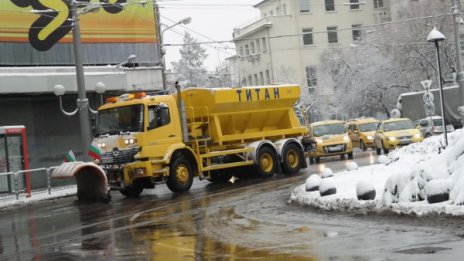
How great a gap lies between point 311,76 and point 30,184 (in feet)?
172

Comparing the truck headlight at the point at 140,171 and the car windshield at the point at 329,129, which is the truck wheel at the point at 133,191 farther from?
the car windshield at the point at 329,129

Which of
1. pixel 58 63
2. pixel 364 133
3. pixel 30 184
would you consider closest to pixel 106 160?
pixel 30 184

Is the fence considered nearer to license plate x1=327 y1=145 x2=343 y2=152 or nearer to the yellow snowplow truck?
the yellow snowplow truck

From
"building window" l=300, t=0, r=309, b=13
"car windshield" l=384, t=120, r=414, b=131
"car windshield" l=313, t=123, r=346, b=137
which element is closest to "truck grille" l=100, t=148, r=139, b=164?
"car windshield" l=313, t=123, r=346, b=137

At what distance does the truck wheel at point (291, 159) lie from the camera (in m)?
24.2

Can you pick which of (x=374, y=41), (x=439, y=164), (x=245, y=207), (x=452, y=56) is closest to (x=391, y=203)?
(x=439, y=164)

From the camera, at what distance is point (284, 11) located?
76.5 metres

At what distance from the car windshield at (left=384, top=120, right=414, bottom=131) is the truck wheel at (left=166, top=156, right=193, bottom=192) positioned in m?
13.2

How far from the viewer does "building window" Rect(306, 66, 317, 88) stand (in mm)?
73113

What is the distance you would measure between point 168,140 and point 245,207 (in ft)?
20.9

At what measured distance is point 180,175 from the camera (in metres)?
20.8

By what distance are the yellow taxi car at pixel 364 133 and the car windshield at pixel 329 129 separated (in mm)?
5880

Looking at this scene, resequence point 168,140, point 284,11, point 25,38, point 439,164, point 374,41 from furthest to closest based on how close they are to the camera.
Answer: point 284,11, point 374,41, point 25,38, point 168,140, point 439,164

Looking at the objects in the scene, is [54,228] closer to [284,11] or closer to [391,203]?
[391,203]
